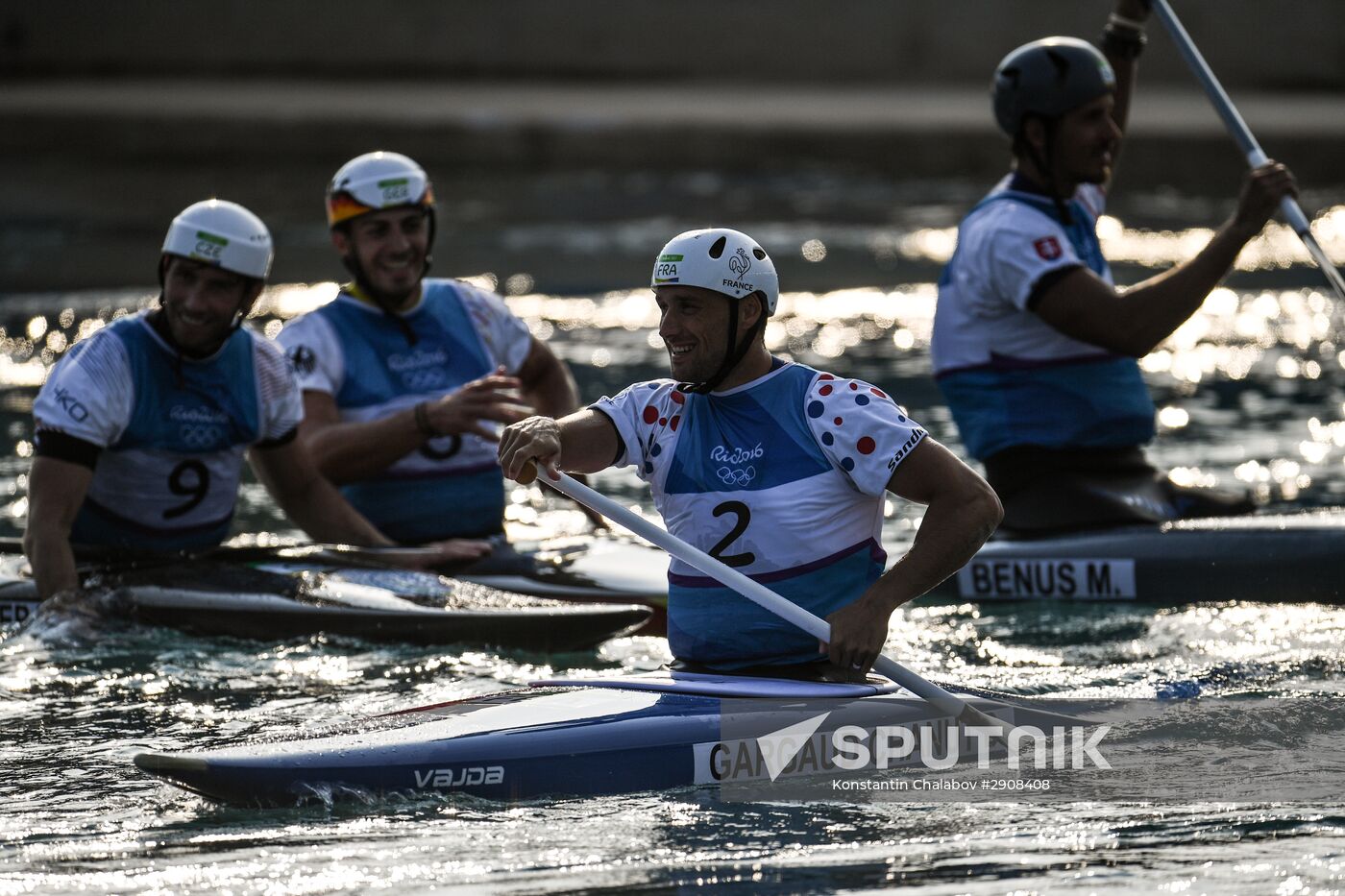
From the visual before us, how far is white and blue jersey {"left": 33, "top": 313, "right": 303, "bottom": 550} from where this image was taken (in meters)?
5.70

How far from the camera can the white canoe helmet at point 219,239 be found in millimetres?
5707

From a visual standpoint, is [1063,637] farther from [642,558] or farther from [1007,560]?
[642,558]

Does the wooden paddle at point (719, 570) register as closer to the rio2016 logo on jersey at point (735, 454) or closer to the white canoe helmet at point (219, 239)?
the rio2016 logo on jersey at point (735, 454)

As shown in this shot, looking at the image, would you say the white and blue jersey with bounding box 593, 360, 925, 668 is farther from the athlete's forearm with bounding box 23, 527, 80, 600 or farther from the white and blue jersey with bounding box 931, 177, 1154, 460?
the athlete's forearm with bounding box 23, 527, 80, 600

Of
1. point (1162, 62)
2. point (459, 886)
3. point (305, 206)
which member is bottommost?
point (459, 886)

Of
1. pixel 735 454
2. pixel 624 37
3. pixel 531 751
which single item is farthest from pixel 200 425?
pixel 624 37

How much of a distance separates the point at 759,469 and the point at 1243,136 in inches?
122

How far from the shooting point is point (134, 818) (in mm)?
4258

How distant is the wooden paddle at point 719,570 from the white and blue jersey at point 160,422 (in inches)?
76.6

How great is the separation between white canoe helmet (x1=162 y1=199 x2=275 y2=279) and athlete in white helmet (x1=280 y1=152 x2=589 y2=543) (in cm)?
51

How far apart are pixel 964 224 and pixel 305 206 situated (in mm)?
14022

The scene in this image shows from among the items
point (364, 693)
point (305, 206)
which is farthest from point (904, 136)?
point (364, 693)

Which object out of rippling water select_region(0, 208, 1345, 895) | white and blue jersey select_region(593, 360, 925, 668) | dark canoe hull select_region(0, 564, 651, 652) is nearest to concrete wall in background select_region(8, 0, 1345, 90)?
rippling water select_region(0, 208, 1345, 895)

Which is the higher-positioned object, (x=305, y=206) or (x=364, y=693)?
(x=305, y=206)
